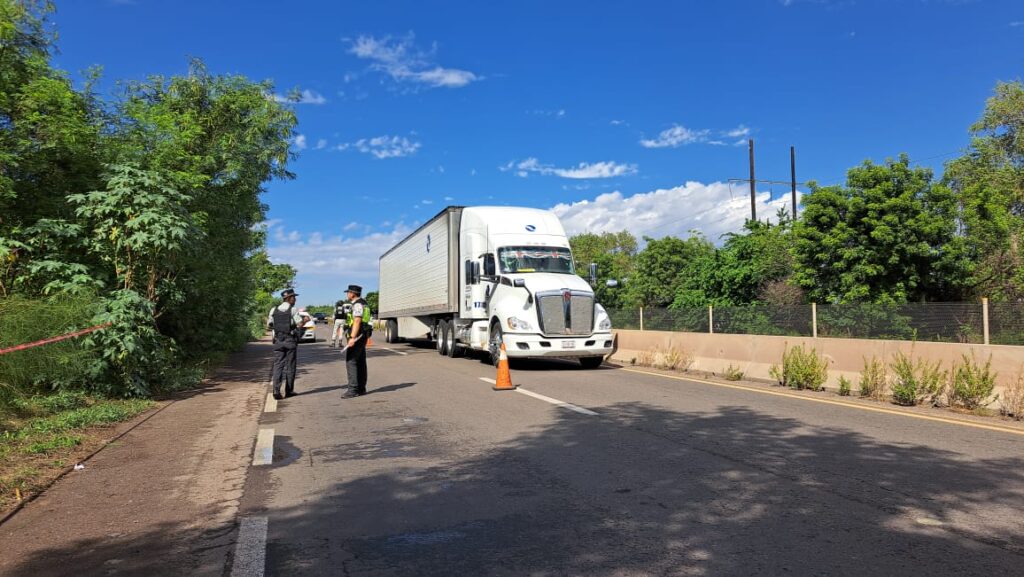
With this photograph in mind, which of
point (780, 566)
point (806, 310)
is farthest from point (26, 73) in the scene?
point (806, 310)

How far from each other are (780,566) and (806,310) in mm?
12185

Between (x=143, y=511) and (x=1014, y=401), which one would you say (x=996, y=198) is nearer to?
(x=1014, y=401)

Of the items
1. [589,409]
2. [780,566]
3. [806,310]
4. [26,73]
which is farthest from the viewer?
[806,310]

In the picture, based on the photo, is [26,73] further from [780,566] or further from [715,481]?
[780,566]

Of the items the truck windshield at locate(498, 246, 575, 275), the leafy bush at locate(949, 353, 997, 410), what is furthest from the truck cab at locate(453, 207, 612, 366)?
the leafy bush at locate(949, 353, 997, 410)

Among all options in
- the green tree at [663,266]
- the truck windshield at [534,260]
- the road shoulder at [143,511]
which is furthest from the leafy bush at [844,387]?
the green tree at [663,266]

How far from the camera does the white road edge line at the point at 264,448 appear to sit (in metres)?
6.43

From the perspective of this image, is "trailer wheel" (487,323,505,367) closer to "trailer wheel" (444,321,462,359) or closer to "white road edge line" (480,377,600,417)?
"trailer wheel" (444,321,462,359)

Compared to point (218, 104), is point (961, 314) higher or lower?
lower

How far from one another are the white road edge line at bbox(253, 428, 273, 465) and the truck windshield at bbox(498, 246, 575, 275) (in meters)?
9.38

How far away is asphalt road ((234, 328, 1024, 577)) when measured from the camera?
3797 millimetres

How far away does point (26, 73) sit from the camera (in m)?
12.5

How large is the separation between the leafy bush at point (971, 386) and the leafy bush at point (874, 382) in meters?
1.08

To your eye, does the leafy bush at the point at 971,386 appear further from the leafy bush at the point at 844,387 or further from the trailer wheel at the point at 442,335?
the trailer wheel at the point at 442,335
